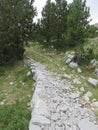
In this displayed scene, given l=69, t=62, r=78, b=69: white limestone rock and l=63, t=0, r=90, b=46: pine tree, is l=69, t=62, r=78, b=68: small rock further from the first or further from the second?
l=63, t=0, r=90, b=46: pine tree

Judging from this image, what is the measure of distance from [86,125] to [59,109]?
2.10 meters

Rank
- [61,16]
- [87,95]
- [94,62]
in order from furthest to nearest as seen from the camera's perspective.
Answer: [61,16]
[94,62]
[87,95]

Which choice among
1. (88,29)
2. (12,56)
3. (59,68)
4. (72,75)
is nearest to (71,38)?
(88,29)

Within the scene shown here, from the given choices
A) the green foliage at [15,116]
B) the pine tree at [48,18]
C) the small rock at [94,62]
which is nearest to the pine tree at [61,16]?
the pine tree at [48,18]

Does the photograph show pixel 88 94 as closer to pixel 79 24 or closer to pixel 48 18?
pixel 79 24

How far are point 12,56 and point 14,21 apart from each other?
15.2 feet

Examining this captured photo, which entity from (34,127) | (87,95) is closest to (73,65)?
(87,95)

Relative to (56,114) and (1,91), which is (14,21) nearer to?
(1,91)

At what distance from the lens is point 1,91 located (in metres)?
19.6

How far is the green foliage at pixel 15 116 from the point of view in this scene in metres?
12.6

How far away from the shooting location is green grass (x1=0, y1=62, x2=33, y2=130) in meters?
13.2

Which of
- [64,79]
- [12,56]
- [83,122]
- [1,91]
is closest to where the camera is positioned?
[83,122]

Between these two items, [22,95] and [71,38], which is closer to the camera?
[22,95]

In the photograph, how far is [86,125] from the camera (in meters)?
12.8
